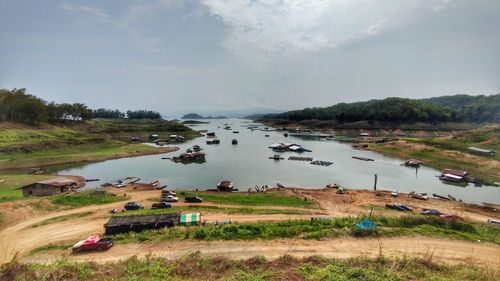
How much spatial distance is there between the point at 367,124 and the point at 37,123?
467 feet

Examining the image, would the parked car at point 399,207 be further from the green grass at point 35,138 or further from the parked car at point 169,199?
the green grass at point 35,138

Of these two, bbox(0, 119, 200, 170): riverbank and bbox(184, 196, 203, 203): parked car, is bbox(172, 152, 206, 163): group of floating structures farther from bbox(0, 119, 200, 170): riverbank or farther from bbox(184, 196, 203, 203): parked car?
bbox(184, 196, 203, 203): parked car

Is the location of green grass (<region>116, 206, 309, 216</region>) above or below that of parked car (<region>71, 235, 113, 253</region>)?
below

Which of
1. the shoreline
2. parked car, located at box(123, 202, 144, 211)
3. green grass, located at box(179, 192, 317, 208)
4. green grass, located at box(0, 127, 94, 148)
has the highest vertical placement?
green grass, located at box(0, 127, 94, 148)

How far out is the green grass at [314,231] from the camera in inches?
738

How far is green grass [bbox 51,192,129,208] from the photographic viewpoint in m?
33.0

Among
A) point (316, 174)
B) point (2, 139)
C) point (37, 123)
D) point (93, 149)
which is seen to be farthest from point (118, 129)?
point (316, 174)

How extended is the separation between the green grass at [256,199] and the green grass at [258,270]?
2028 centimetres

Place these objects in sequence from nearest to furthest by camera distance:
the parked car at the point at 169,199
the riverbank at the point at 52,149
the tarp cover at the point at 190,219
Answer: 1. the tarp cover at the point at 190,219
2. the parked car at the point at 169,199
3. the riverbank at the point at 52,149

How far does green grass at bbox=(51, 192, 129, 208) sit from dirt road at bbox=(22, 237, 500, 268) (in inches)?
596

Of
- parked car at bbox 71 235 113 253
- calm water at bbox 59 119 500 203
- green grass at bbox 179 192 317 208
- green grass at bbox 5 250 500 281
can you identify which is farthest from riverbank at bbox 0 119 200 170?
green grass at bbox 5 250 500 281

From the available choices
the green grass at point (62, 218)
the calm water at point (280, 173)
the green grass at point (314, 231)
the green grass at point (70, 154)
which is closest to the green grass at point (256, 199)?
the calm water at point (280, 173)

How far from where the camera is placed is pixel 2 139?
65.7 metres

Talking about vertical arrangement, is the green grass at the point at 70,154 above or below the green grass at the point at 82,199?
above
